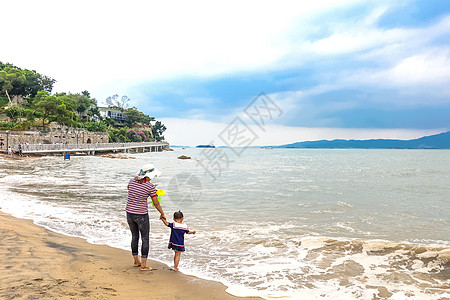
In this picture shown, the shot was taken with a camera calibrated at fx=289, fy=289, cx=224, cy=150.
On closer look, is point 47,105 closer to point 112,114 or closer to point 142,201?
point 142,201

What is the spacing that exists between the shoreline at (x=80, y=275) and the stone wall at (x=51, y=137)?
46.5m

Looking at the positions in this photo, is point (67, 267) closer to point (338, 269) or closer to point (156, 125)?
point (338, 269)

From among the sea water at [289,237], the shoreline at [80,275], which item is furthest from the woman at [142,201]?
the sea water at [289,237]

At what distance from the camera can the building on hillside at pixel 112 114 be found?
111 metres

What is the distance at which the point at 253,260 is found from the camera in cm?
605

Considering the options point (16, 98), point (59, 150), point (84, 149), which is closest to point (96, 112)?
point (16, 98)

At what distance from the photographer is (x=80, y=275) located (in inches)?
169

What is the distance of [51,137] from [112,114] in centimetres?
5964

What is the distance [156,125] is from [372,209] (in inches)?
4981

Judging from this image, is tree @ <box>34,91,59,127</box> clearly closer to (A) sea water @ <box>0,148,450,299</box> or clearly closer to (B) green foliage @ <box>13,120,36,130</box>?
(B) green foliage @ <box>13,120,36,130</box>

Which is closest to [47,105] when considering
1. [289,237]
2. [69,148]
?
[69,148]

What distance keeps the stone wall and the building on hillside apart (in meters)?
38.8

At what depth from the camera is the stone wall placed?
145ft

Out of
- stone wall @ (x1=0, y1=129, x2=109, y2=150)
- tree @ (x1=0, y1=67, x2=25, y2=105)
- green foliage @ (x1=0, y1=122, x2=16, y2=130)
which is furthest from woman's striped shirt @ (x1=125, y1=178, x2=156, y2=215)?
tree @ (x1=0, y1=67, x2=25, y2=105)
